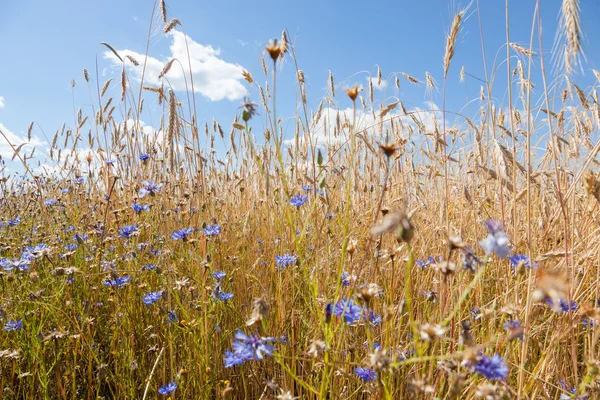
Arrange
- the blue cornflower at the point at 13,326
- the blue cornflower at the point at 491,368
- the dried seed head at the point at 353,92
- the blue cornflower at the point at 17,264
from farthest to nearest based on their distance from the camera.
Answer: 1. the blue cornflower at the point at 17,264
2. the blue cornflower at the point at 13,326
3. the dried seed head at the point at 353,92
4. the blue cornflower at the point at 491,368

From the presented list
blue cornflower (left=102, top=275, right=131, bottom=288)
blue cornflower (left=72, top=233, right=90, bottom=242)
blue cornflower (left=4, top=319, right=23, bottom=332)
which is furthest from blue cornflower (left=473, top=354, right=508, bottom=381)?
blue cornflower (left=4, top=319, right=23, bottom=332)

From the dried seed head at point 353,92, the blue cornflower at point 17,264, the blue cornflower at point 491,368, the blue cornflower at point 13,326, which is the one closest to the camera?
the blue cornflower at point 491,368

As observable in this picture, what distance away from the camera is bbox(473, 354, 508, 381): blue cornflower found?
2.51 feet

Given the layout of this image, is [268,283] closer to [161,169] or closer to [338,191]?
[338,191]

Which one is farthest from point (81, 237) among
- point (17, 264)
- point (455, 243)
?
point (455, 243)

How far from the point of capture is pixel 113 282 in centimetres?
171

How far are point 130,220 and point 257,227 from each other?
36.0 inches

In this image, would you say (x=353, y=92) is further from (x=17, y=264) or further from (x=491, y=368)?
(x=17, y=264)

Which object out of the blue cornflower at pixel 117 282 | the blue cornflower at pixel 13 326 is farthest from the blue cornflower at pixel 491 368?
the blue cornflower at pixel 13 326

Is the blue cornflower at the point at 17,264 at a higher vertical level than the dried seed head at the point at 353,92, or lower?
lower

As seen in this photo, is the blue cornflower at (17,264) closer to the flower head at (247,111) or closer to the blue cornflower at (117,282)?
the blue cornflower at (117,282)

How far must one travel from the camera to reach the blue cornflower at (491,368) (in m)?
0.77

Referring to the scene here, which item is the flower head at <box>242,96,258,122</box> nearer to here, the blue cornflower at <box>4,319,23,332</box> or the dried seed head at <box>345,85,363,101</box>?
the dried seed head at <box>345,85,363,101</box>

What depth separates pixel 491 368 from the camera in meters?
0.79
